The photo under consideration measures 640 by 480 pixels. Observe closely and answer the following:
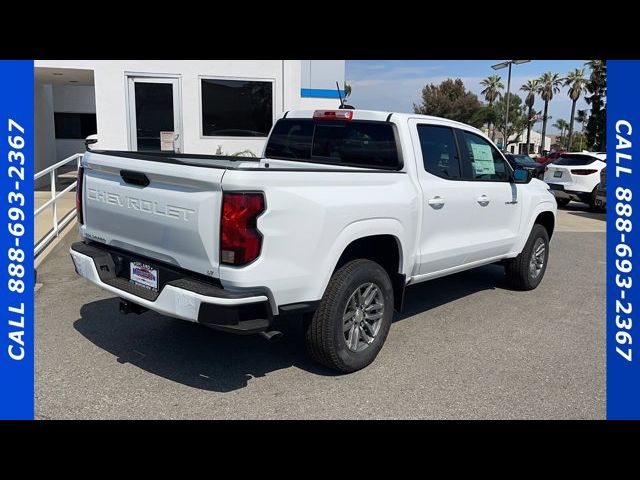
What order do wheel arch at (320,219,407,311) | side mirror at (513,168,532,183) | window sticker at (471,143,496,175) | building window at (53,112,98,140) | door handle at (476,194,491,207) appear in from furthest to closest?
building window at (53,112,98,140) → side mirror at (513,168,532,183) → window sticker at (471,143,496,175) → door handle at (476,194,491,207) → wheel arch at (320,219,407,311)

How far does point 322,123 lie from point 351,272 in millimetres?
1818

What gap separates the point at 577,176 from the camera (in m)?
14.7

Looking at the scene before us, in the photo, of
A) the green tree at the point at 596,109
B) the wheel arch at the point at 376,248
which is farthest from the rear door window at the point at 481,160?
the green tree at the point at 596,109

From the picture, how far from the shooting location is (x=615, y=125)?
163 inches

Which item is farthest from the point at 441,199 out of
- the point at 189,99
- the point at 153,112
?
the point at 153,112

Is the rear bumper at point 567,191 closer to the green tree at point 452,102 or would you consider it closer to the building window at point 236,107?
the building window at point 236,107

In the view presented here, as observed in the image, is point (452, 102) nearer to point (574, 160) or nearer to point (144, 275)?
point (574, 160)

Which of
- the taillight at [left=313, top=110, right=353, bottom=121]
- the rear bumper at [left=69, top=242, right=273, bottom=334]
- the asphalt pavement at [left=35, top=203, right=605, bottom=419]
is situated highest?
the taillight at [left=313, top=110, right=353, bottom=121]

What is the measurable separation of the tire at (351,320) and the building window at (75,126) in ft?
75.4

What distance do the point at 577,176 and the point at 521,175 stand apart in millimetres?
9984

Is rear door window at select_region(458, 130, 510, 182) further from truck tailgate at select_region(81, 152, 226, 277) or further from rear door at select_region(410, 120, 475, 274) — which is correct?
truck tailgate at select_region(81, 152, 226, 277)

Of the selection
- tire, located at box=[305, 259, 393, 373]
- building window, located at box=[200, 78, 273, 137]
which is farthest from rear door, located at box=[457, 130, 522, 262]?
building window, located at box=[200, 78, 273, 137]

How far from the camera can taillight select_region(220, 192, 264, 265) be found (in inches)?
125

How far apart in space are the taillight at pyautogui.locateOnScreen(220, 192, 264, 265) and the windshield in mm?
13911
